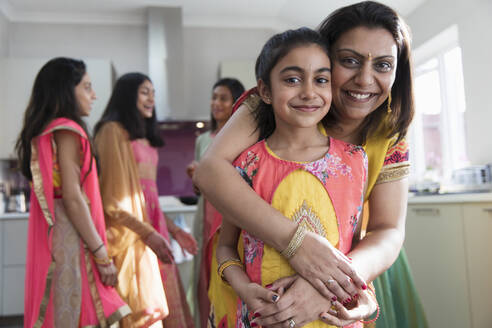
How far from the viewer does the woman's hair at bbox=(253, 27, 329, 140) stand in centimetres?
91

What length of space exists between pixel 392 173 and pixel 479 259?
1544 mm

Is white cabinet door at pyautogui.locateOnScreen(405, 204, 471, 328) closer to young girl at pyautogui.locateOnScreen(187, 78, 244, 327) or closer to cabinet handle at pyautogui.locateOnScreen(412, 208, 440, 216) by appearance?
cabinet handle at pyautogui.locateOnScreen(412, 208, 440, 216)

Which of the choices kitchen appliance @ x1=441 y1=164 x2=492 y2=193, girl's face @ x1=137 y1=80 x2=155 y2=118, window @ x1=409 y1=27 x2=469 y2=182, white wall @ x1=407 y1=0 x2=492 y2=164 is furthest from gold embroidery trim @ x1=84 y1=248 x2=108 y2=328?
window @ x1=409 y1=27 x2=469 y2=182

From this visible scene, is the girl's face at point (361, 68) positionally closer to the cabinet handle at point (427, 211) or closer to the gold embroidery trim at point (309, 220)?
the gold embroidery trim at point (309, 220)

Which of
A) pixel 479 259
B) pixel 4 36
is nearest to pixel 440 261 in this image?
pixel 479 259

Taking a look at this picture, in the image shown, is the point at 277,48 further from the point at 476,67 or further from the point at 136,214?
the point at 476,67

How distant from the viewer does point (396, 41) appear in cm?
105

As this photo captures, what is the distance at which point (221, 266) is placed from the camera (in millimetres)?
952

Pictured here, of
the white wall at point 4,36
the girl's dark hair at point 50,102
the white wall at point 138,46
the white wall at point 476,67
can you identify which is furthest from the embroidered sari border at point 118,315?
the white wall at point 4,36

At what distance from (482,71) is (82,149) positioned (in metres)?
2.77

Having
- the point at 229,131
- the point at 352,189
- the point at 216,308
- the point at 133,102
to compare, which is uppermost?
the point at 133,102

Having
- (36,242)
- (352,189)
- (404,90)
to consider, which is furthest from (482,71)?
(36,242)

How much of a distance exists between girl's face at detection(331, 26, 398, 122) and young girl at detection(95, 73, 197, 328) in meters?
1.17

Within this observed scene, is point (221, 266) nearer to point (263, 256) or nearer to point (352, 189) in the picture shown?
point (263, 256)
